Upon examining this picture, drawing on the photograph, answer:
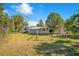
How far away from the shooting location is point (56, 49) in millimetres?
3992

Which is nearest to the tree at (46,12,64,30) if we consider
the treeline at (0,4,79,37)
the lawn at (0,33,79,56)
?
the treeline at (0,4,79,37)

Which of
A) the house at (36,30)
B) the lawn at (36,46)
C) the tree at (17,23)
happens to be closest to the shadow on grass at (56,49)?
the lawn at (36,46)

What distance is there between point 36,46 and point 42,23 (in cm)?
27

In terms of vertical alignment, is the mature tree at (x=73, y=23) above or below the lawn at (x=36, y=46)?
above

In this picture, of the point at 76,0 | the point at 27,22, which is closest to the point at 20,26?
the point at 27,22

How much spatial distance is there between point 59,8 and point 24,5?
1.28ft

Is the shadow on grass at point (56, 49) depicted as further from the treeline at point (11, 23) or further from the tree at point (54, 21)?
the treeline at point (11, 23)

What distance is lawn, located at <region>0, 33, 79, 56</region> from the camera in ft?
13.1

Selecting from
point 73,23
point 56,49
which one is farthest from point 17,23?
point 73,23

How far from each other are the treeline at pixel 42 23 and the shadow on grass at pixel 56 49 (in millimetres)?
169

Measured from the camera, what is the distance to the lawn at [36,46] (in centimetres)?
398

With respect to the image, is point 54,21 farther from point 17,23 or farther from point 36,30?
point 17,23

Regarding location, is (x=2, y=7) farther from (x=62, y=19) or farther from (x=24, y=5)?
(x=62, y=19)

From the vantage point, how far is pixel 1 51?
3.99 meters
